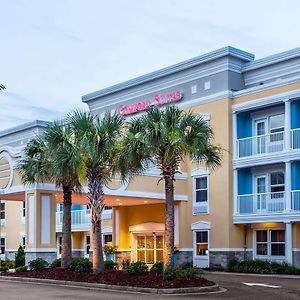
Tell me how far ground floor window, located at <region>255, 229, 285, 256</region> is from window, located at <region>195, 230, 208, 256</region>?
2.97 m

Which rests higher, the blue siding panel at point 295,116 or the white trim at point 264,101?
the white trim at point 264,101

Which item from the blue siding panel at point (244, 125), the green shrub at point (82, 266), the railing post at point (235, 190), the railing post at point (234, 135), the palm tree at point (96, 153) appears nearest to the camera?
the palm tree at point (96, 153)

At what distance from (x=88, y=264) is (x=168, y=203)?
5.09 m

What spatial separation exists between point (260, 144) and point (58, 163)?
1317 cm

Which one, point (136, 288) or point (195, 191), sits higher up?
point (195, 191)

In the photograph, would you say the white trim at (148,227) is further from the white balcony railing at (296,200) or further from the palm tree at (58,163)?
the palm tree at (58,163)

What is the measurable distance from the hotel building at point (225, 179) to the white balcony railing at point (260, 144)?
5cm

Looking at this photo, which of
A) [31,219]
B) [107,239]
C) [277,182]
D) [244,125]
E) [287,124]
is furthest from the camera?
[107,239]

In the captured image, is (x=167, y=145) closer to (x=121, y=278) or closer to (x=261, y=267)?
(x=121, y=278)

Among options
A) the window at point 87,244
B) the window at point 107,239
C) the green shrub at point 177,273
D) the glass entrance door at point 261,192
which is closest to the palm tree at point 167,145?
the green shrub at point 177,273

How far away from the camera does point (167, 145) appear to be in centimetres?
2164

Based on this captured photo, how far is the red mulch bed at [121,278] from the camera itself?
66.1 ft

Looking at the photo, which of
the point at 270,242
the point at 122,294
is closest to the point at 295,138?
the point at 270,242

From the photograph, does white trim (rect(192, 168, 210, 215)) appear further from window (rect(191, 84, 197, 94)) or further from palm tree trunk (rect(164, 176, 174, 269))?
palm tree trunk (rect(164, 176, 174, 269))
